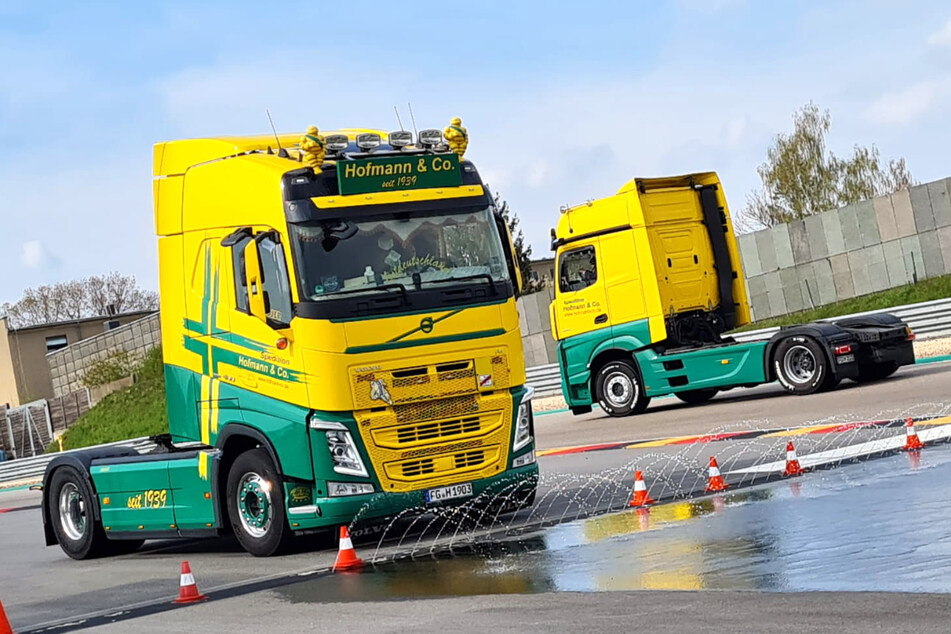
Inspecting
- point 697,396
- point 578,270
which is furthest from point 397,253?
point 697,396

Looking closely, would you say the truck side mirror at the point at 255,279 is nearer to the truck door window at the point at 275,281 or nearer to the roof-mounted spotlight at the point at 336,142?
the truck door window at the point at 275,281

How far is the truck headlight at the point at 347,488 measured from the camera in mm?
11852

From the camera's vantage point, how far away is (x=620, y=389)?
79.8ft

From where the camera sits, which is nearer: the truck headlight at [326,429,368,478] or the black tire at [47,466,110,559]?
the truck headlight at [326,429,368,478]

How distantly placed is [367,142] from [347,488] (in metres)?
2.98

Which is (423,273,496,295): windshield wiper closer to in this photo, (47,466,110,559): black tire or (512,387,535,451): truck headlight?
(512,387,535,451): truck headlight

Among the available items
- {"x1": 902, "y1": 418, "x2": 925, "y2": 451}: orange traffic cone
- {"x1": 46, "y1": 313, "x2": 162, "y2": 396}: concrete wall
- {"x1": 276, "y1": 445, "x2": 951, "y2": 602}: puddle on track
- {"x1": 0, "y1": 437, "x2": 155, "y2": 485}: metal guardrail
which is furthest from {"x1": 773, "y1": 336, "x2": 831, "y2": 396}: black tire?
{"x1": 46, "y1": 313, "x2": 162, "y2": 396}: concrete wall

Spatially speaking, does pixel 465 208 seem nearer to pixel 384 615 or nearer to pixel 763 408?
pixel 384 615

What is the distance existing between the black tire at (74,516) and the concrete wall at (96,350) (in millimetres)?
37462

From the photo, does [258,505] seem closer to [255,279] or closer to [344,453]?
[344,453]

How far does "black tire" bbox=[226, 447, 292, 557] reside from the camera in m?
12.1

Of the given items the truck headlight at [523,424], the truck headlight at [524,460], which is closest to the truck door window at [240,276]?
the truck headlight at [523,424]

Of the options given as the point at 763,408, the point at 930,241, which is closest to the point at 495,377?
the point at 763,408

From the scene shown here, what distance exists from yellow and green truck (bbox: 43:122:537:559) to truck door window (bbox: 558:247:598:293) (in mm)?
10300
